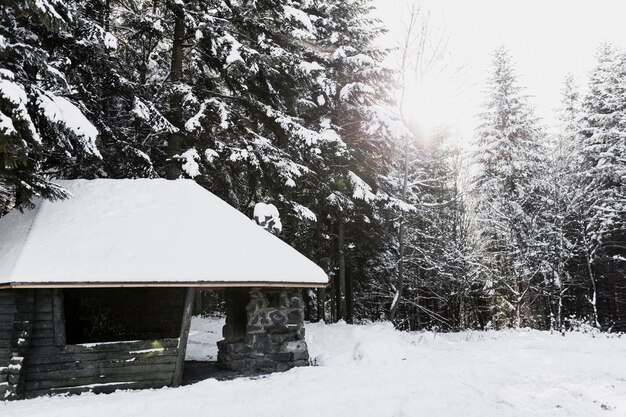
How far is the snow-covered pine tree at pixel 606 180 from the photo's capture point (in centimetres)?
1945

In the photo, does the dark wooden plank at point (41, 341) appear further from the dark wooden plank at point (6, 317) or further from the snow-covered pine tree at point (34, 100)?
the snow-covered pine tree at point (34, 100)

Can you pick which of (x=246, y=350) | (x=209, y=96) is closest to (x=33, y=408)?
(x=246, y=350)

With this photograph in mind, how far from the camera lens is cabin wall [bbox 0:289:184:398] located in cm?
788

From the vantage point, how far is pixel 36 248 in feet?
27.3

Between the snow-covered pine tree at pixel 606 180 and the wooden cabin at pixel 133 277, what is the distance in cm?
1486

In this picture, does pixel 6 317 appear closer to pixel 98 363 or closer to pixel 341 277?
pixel 98 363

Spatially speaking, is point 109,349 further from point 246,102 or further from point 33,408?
point 246,102

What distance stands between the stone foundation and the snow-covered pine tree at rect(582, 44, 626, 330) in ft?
47.0

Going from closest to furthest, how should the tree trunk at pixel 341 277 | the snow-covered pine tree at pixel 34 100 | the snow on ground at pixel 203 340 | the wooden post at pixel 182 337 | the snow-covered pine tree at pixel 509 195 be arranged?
1. the snow-covered pine tree at pixel 34 100
2. the wooden post at pixel 182 337
3. the snow on ground at pixel 203 340
4. the tree trunk at pixel 341 277
5. the snow-covered pine tree at pixel 509 195

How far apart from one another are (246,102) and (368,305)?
15168mm

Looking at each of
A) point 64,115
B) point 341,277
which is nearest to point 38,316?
point 64,115

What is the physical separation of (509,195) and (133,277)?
1798 cm

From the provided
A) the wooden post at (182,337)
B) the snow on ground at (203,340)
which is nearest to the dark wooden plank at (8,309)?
the wooden post at (182,337)

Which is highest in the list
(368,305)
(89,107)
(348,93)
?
(348,93)
